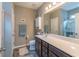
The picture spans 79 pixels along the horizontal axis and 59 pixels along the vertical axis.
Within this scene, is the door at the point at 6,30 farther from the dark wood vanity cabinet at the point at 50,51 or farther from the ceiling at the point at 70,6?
the ceiling at the point at 70,6

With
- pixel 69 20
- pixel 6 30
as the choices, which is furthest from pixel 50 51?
pixel 6 30

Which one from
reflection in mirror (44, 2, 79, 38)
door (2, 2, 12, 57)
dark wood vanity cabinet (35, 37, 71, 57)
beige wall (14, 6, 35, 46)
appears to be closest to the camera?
dark wood vanity cabinet (35, 37, 71, 57)

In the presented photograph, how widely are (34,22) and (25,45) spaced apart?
126cm

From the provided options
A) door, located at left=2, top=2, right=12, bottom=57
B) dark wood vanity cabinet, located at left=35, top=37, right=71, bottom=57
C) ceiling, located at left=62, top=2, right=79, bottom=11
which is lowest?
dark wood vanity cabinet, located at left=35, top=37, right=71, bottom=57

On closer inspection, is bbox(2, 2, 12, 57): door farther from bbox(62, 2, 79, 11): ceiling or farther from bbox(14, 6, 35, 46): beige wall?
bbox(14, 6, 35, 46): beige wall

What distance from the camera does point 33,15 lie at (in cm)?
639

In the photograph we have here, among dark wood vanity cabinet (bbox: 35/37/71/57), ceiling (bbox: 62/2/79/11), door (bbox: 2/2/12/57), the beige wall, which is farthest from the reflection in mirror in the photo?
the beige wall

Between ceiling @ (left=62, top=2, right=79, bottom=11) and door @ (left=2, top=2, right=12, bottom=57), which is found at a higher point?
ceiling @ (left=62, top=2, right=79, bottom=11)

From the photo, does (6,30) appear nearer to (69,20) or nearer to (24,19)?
(69,20)

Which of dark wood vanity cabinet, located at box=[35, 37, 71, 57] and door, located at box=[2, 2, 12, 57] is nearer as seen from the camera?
dark wood vanity cabinet, located at box=[35, 37, 71, 57]

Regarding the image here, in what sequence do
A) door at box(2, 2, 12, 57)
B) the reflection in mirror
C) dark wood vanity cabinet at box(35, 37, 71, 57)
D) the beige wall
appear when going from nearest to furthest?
dark wood vanity cabinet at box(35, 37, 71, 57)
door at box(2, 2, 12, 57)
the reflection in mirror
the beige wall

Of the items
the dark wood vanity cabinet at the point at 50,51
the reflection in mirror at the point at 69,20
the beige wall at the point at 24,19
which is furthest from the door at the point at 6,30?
the beige wall at the point at 24,19

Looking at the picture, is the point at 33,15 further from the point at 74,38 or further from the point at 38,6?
the point at 74,38

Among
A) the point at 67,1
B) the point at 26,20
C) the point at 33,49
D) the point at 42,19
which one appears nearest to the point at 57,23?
the point at 67,1
